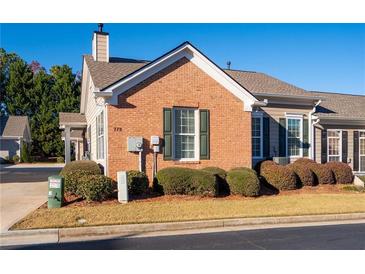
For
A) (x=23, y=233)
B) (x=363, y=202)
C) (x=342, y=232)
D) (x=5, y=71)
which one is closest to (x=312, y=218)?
(x=342, y=232)

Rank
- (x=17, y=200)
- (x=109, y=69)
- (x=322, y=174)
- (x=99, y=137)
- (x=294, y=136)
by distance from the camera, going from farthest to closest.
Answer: (x=294, y=136) < (x=109, y=69) < (x=322, y=174) < (x=99, y=137) < (x=17, y=200)

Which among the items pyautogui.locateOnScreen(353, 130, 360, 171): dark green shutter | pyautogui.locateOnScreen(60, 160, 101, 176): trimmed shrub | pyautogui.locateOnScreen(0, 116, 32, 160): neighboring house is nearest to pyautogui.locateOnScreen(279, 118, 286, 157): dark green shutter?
pyautogui.locateOnScreen(353, 130, 360, 171): dark green shutter

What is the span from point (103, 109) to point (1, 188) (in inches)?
216

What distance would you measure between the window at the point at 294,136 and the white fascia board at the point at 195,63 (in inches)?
183

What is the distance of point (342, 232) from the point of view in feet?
29.0

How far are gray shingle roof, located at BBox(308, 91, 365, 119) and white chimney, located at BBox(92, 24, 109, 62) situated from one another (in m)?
11.0

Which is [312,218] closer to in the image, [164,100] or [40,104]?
[164,100]

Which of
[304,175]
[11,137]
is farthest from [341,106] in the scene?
[11,137]

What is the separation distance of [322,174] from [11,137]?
35.5 meters

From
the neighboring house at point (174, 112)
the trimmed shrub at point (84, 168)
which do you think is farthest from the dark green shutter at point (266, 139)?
the trimmed shrub at point (84, 168)

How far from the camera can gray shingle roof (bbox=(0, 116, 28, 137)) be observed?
42.4 m

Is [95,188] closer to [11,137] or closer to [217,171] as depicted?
[217,171]

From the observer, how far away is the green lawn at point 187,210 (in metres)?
9.28

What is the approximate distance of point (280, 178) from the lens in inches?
576
